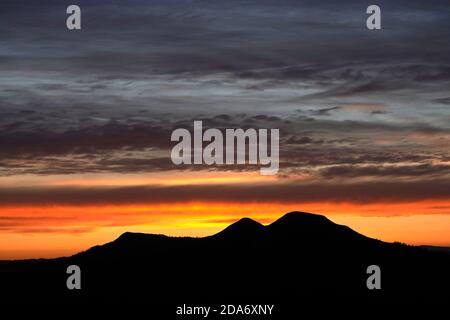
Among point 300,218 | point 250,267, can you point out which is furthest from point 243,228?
point 250,267

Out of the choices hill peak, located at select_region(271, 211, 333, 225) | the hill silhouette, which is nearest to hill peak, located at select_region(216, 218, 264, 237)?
the hill silhouette

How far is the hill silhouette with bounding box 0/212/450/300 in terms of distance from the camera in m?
77.1

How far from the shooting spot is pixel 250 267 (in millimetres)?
80938

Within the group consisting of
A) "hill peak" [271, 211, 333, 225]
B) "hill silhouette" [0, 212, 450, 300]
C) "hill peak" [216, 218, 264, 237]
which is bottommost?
"hill silhouette" [0, 212, 450, 300]

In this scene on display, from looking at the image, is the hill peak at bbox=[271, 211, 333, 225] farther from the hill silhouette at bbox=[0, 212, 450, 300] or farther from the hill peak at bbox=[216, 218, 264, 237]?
the hill peak at bbox=[216, 218, 264, 237]

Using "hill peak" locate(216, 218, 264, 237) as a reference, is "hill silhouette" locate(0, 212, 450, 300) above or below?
below

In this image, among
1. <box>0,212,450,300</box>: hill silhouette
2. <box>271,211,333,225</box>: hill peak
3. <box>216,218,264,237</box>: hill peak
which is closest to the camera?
<box>0,212,450,300</box>: hill silhouette

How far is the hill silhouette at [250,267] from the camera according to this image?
77.1m

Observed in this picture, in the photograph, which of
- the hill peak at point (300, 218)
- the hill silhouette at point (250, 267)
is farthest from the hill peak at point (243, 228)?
the hill peak at point (300, 218)

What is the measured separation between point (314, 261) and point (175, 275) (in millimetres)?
14292

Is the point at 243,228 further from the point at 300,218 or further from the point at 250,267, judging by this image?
the point at 250,267

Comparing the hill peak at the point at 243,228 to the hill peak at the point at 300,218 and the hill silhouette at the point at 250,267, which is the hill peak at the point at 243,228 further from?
the hill peak at the point at 300,218
